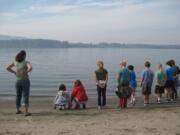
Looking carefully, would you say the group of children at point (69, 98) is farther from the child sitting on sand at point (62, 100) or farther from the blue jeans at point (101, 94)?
the blue jeans at point (101, 94)

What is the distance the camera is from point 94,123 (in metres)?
11.0

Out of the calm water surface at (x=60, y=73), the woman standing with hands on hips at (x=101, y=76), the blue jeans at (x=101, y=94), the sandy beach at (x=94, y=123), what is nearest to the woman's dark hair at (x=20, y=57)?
the sandy beach at (x=94, y=123)

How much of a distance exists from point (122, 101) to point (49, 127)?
4.81 m

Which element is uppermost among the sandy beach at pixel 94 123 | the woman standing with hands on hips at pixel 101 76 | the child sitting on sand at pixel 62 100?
the woman standing with hands on hips at pixel 101 76

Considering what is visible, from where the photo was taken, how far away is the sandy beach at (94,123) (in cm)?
991

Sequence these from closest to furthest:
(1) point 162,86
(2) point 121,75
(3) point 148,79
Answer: (2) point 121,75 < (3) point 148,79 < (1) point 162,86

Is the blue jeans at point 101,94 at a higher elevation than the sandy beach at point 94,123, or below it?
higher

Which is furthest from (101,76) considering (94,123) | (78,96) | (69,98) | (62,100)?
(94,123)

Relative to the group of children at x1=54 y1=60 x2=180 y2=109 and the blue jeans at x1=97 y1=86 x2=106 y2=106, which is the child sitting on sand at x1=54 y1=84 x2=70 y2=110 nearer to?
the group of children at x1=54 y1=60 x2=180 y2=109

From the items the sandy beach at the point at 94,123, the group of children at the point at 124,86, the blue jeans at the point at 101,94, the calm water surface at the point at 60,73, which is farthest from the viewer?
the calm water surface at the point at 60,73

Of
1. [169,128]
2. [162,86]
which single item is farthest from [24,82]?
[162,86]

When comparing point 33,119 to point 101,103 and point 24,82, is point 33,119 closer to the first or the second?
point 24,82

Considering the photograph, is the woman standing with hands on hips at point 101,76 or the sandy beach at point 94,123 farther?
the woman standing with hands on hips at point 101,76

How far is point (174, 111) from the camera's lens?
13.3m
